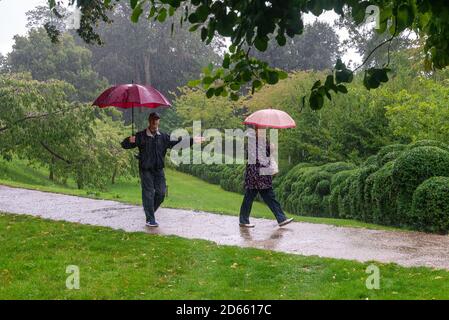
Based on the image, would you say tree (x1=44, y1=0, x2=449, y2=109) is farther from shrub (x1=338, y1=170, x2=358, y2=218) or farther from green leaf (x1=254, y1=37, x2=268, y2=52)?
shrub (x1=338, y1=170, x2=358, y2=218)

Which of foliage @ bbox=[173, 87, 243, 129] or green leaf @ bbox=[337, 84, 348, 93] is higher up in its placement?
foliage @ bbox=[173, 87, 243, 129]

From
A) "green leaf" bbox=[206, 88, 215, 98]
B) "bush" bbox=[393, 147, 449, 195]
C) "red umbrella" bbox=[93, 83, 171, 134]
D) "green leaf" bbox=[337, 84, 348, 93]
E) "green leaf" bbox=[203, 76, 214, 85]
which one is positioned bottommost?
"bush" bbox=[393, 147, 449, 195]

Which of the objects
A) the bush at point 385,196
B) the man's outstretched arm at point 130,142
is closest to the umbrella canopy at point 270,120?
the man's outstretched arm at point 130,142

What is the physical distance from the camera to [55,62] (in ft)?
143

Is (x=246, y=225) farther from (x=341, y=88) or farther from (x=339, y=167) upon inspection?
(x=339, y=167)

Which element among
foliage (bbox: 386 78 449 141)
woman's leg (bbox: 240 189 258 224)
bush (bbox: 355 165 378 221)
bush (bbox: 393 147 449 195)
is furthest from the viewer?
foliage (bbox: 386 78 449 141)

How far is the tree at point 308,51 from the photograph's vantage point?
138 ft

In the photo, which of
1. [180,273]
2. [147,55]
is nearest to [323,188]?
[180,273]

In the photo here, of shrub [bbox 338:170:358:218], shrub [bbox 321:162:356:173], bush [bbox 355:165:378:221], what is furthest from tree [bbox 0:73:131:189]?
bush [bbox 355:165:378:221]

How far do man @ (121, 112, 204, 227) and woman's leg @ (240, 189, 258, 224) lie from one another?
1137 mm

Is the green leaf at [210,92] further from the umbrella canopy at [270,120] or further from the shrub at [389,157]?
the shrub at [389,157]

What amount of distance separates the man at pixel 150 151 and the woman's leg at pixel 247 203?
1.14 metres

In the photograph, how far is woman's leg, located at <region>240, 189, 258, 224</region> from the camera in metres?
9.25
